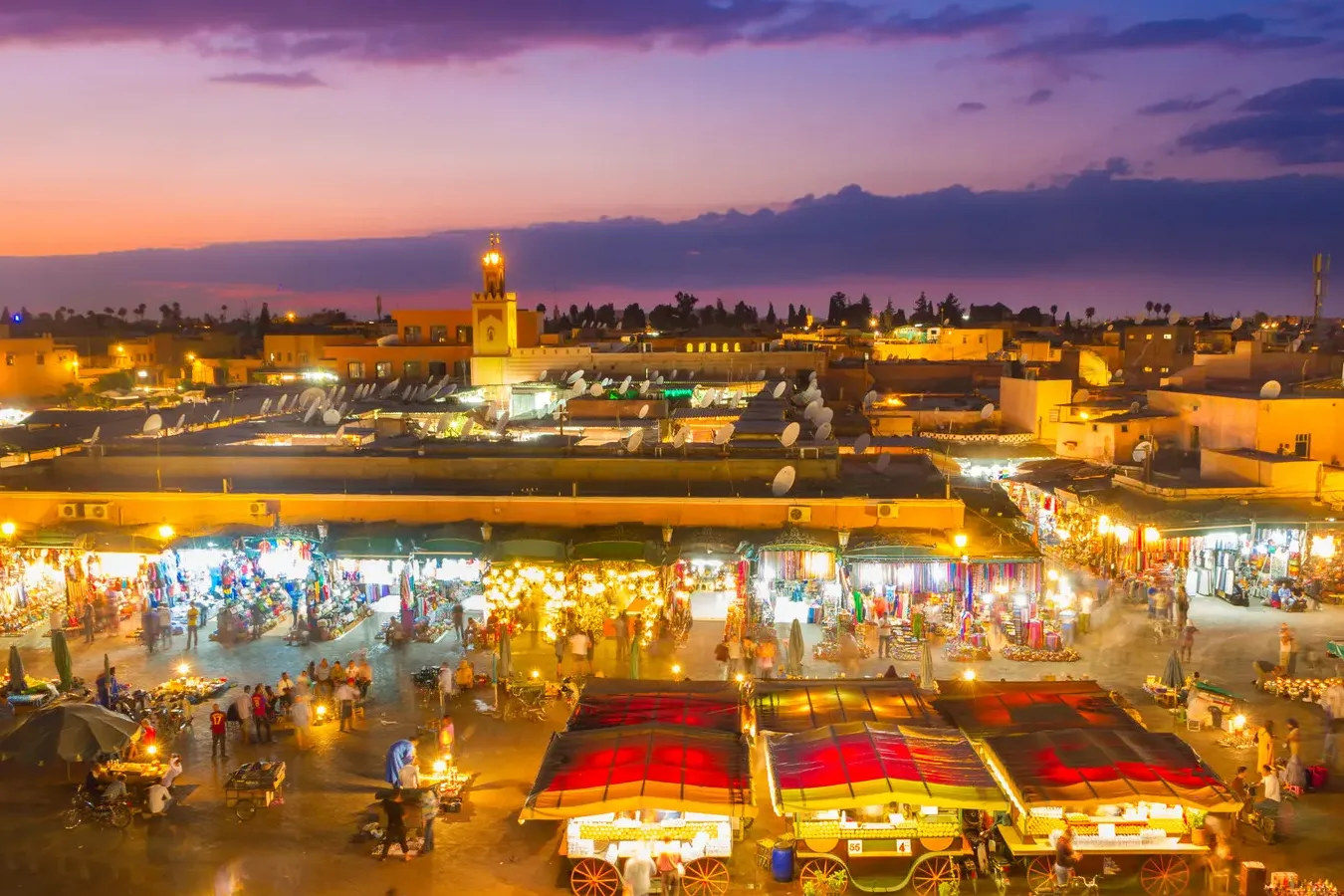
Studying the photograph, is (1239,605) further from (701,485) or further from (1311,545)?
(701,485)

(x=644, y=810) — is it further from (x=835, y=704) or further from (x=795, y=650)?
(x=795, y=650)

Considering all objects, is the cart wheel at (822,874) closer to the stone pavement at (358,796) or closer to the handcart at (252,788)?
the stone pavement at (358,796)

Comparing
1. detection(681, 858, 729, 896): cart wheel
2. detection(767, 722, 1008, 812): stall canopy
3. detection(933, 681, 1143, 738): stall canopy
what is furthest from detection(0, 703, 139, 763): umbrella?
detection(933, 681, 1143, 738): stall canopy

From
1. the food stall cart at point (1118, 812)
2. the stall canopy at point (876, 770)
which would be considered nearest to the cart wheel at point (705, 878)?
the stall canopy at point (876, 770)

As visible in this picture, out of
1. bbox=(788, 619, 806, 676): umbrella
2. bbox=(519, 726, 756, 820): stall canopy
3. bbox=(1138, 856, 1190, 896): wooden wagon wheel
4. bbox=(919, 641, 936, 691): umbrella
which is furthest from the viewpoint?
bbox=(788, 619, 806, 676): umbrella

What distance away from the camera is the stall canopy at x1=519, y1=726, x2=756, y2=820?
31.8 feet

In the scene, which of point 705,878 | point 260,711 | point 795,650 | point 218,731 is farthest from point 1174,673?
point 218,731

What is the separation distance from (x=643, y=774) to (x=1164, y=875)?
16.9ft

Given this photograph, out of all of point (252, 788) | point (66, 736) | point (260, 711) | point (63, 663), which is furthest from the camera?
point (63, 663)

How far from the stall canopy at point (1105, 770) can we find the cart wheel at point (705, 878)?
3018 mm

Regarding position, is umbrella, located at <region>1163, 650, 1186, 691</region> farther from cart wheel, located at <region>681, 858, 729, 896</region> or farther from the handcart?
the handcart

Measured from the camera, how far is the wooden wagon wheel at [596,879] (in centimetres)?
991

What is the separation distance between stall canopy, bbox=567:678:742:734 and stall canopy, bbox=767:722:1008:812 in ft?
2.57

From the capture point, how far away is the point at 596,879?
9906 mm
